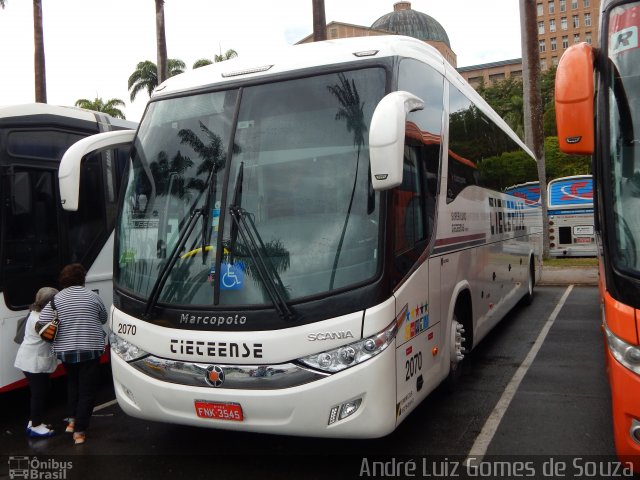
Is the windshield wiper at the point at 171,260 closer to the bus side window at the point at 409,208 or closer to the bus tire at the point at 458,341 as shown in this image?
the bus side window at the point at 409,208

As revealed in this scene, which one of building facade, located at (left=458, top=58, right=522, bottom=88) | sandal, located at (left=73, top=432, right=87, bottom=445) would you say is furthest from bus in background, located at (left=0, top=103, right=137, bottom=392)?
building facade, located at (left=458, top=58, right=522, bottom=88)

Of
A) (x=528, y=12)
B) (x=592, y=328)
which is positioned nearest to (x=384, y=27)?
(x=528, y=12)

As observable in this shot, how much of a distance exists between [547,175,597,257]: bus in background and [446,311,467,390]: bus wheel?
19.7 metres

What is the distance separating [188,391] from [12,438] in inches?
98.1

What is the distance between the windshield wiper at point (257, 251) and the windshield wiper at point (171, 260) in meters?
0.31

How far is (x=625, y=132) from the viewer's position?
12.1ft

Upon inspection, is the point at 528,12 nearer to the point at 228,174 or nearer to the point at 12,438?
the point at 228,174

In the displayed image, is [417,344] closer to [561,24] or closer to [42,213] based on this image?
[42,213]

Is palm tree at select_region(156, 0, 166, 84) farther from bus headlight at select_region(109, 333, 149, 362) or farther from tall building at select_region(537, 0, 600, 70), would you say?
tall building at select_region(537, 0, 600, 70)

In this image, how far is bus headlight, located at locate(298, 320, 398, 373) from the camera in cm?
382

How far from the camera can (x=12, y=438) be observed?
5449 millimetres

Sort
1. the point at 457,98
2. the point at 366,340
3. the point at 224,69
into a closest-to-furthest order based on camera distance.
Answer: the point at 366,340 → the point at 224,69 → the point at 457,98

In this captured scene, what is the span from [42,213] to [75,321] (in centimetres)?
162

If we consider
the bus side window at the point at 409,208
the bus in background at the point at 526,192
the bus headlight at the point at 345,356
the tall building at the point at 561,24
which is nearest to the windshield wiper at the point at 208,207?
the bus headlight at the point at 345,356
